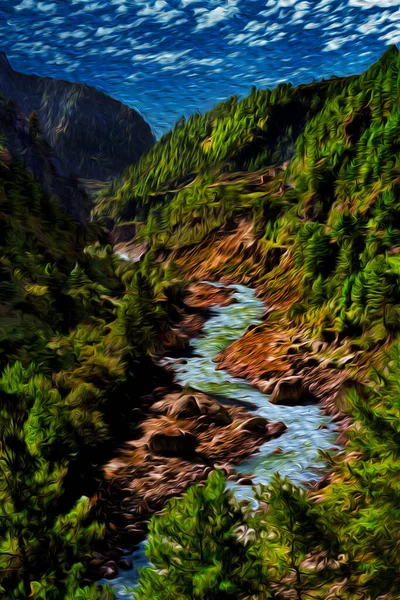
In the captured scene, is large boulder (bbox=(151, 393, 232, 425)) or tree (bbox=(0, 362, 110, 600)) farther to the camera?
large boulder (bbox=(151, 393, 232, 425))

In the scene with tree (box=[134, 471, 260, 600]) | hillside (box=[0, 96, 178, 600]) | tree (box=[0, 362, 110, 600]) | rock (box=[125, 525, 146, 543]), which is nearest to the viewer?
tree (box=[134, 471, 260, 600])

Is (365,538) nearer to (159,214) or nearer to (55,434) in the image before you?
(55,434)

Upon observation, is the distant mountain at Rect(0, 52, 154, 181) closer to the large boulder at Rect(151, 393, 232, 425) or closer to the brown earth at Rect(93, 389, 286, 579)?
the large boulder at Rect(151, 393, 232, 425)

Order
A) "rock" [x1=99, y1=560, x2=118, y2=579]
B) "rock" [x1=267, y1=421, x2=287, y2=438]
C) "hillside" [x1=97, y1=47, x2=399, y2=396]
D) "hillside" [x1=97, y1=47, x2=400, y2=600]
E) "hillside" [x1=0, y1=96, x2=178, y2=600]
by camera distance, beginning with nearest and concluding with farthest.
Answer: "hillside" [x1=97, y1=47, x2=400, y2=600], "hillside" [x1=0, y1=96, x2=178, y2=600], "rock" [x1=99, y1=560, x2=118, y2=579], "rock" [x1=267, y1=421, x2=287, y2=438], "hillside" [x1=97, y1=47, x2=399, y2=396]

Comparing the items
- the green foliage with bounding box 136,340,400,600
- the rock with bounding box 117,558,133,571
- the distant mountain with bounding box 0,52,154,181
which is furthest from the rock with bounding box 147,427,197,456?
the distant mountain with bounding box 0,52,154,181

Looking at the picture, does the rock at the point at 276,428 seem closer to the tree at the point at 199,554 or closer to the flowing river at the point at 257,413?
the flowing river at the point at 257,413

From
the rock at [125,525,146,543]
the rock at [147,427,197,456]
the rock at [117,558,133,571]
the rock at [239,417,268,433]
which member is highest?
the rock at [117,558,133,571]

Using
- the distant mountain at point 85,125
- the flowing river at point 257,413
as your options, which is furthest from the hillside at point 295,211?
the distant mountain at point 85,125
